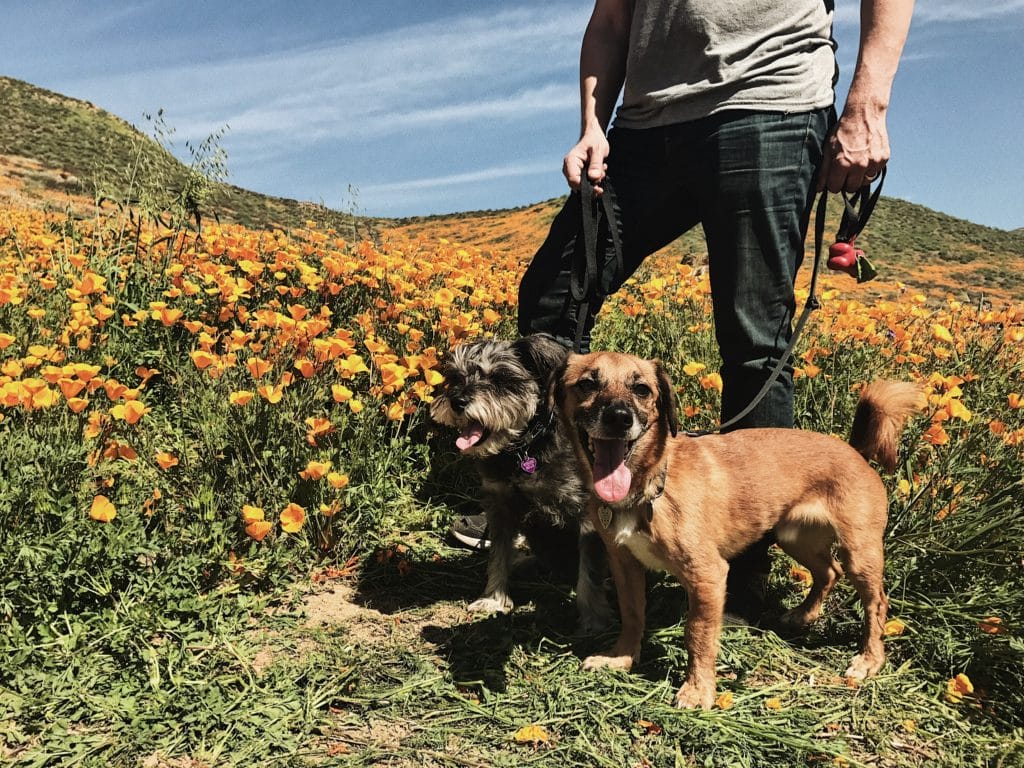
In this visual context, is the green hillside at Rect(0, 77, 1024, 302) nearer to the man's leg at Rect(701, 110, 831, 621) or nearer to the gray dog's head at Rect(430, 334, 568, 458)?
the gray dog's head at Rect(430, 334, 568, 458)

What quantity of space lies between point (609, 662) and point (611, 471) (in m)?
0.79

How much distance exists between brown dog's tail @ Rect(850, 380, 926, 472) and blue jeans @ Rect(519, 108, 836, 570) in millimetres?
313

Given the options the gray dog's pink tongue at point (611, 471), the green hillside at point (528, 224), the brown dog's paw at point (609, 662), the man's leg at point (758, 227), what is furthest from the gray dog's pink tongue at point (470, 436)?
the green hillside at point (528, 224)

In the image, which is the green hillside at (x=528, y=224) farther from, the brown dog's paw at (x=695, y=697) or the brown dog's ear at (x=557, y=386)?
the brown dog's paw at (x=695, y=697)

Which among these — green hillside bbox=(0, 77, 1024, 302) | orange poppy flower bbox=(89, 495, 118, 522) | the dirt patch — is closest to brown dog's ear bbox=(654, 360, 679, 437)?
the dirt patch

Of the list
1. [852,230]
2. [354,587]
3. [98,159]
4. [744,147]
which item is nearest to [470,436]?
[354,587]

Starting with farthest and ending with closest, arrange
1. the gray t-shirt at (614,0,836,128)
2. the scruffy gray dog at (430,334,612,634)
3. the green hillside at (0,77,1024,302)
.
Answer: the green hillside at (0,77,1024,302) → the scruffy gray dog at (430,334,612,634) → the gray t-shirt at (614,0,836,128)

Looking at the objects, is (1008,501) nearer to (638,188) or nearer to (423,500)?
(638,188)

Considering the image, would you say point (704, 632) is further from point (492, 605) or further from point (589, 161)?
point (589, 161)

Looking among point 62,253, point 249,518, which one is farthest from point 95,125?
point 249,518

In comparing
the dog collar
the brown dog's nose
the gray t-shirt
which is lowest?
the dog collar

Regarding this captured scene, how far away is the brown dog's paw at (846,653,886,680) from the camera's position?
268 centimetres

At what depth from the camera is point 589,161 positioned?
310 cm

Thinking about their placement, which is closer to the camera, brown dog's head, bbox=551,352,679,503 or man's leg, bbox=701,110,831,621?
brown dog's head, bbox=551,352,679,503
